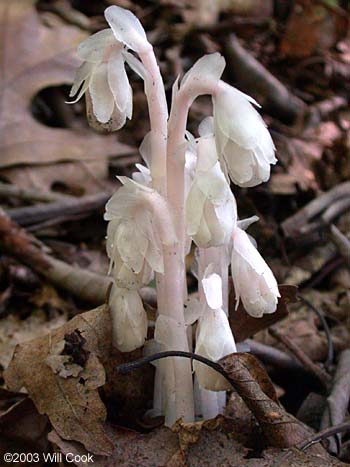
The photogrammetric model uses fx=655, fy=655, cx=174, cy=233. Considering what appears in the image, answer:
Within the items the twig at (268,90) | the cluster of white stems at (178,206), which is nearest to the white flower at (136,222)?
the cluster of white stems at (178,206)

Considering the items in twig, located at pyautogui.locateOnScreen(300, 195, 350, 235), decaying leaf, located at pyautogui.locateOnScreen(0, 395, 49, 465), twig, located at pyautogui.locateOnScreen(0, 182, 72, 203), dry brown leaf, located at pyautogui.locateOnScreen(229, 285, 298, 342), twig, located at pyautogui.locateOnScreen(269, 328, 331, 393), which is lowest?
twig, located at pyautogui.locateOnScreen(0, 182, 72, 203)

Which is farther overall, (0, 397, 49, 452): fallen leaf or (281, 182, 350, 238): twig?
(281, 182, 350, 238): twig

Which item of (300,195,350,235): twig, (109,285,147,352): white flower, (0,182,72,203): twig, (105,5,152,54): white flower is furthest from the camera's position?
(0,182,72,203): twig

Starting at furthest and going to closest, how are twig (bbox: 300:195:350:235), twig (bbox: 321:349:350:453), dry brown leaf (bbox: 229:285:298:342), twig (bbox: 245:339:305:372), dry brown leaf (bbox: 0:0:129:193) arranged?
dry brown leaf (bbox: 0:0:129:193), twig (bbox: 300:195:350:235), twig (bbox: 245:339:305:372), dry brown leaf (bbox: 229:285:298:342), twig (bbox: 321:349:350:453)

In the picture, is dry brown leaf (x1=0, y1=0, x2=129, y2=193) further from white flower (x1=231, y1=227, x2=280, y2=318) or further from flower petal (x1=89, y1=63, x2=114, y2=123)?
white flower (x1=231, y1=227, x2=280, y2=318)

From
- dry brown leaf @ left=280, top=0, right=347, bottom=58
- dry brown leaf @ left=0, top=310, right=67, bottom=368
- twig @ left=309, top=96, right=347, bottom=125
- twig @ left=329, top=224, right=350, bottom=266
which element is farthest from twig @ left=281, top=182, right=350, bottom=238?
dry brown leaf @ left=280, top=0, right=347, bottom=58

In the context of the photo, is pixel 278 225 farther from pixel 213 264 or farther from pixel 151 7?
pixel 151 7

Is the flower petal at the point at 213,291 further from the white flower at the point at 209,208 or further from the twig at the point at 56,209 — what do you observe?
the twig at the point at 56,209
